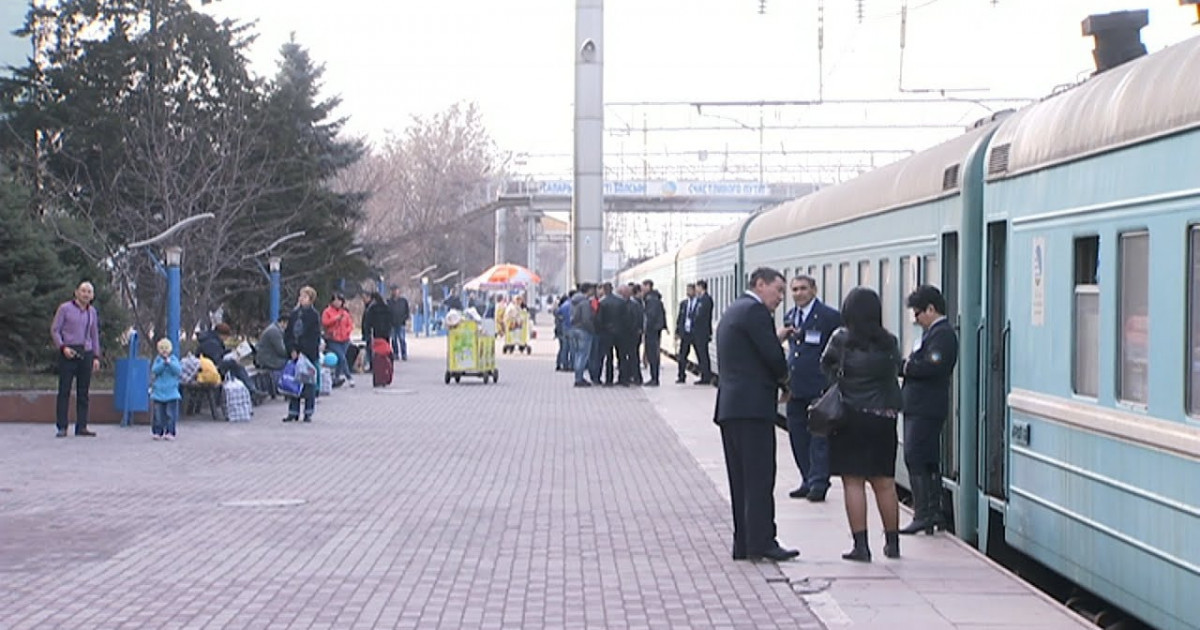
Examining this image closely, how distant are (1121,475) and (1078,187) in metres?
1.55

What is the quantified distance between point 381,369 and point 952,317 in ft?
65.8

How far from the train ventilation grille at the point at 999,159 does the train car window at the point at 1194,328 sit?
3.28m

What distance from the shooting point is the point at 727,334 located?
36.4ft

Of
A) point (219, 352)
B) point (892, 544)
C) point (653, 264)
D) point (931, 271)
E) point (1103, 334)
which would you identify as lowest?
point (892, 544)

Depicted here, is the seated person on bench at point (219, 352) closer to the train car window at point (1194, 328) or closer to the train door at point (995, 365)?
the train door at point (995, 365)

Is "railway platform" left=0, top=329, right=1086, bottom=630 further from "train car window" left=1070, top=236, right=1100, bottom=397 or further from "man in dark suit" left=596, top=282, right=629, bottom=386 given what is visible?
"man in dark suit" left=596, top=282, right=629, bottom=386

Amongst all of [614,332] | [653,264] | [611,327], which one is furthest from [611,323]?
[653,264]

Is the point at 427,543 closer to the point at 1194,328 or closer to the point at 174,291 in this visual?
the point at 1194,328

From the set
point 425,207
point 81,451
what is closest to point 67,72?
point 81,451

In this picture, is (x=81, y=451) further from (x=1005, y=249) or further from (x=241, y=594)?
(x=1005, y=249)

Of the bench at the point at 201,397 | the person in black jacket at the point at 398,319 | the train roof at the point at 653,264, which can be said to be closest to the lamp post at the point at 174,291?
the bench at the point at 201,397

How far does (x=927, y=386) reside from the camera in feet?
38.3

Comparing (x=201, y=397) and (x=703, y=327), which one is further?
(x=703, y=327)

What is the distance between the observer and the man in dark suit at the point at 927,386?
11.5 m
